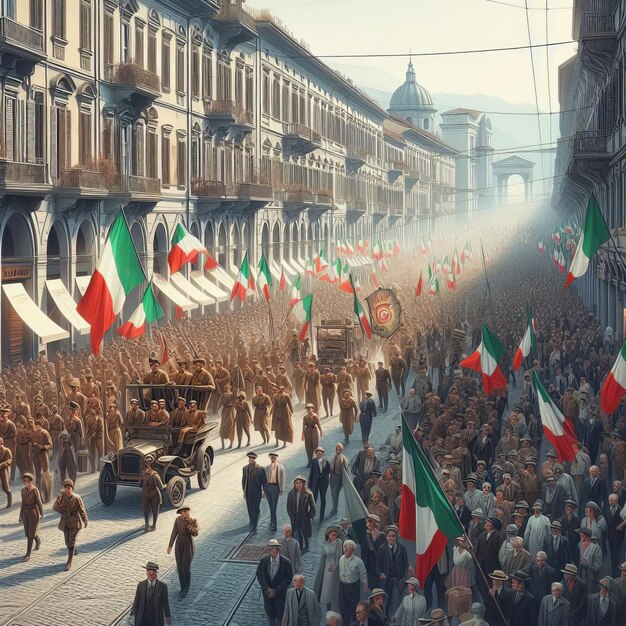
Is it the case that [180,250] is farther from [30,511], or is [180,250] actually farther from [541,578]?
[541,578]

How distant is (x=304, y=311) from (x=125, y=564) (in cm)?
1847

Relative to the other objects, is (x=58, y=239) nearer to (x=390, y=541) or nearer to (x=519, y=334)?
(x=519, y=334)

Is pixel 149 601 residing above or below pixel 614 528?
below

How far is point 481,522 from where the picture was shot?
13.5m

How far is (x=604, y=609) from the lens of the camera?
1137cm

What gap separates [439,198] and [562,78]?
55.2 metres

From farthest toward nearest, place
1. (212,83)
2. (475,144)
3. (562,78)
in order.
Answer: (475,144)
(562,78)
(212,83)

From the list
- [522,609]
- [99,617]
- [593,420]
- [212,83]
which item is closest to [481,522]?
[522,609]

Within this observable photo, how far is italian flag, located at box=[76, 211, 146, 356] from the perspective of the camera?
20.4m

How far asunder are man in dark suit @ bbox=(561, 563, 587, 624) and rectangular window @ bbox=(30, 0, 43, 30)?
23372 mm

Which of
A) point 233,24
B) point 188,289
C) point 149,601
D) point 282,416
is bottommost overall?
A: point 149,601

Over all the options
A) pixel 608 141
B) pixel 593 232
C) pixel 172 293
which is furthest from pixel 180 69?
pixel 593 232

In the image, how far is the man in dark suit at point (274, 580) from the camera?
497 inches

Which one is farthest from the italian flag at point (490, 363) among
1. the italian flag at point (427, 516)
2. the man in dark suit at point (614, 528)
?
the italian flag at point (427, 516)
